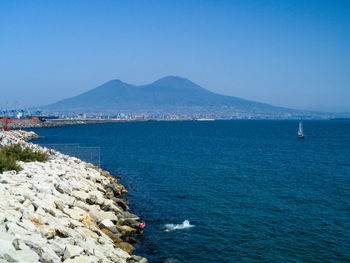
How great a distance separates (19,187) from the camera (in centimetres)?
1302

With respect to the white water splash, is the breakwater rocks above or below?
above

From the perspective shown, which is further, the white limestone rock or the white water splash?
the white water splash

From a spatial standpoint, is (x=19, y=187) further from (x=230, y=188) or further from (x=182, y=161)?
(x=182, y=161)

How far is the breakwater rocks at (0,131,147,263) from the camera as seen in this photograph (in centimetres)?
836

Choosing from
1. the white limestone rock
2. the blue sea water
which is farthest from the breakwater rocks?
the blue sea water

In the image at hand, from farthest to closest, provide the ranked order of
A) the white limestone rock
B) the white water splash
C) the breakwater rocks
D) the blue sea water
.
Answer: the white water splash
the blue sea water
the white limestone rock
the breakwater rocks

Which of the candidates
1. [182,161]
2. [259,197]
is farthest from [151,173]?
[259,197]

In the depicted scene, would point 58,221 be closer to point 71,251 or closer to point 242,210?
point 71,251

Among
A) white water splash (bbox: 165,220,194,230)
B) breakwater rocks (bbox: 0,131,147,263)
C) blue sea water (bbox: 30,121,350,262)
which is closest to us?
breakwater rocks (bbox: 0,131,147,263)

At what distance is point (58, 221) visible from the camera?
1125 centimetres

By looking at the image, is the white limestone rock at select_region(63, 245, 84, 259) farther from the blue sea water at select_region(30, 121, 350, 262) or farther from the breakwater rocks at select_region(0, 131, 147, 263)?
the blue sea water at select_region(30, 121, 350, 262)

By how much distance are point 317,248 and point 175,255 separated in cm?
563

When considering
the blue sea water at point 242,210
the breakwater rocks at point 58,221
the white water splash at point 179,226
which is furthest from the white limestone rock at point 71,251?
the white water splash at point 179,226

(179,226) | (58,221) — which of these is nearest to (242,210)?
(179,226)
